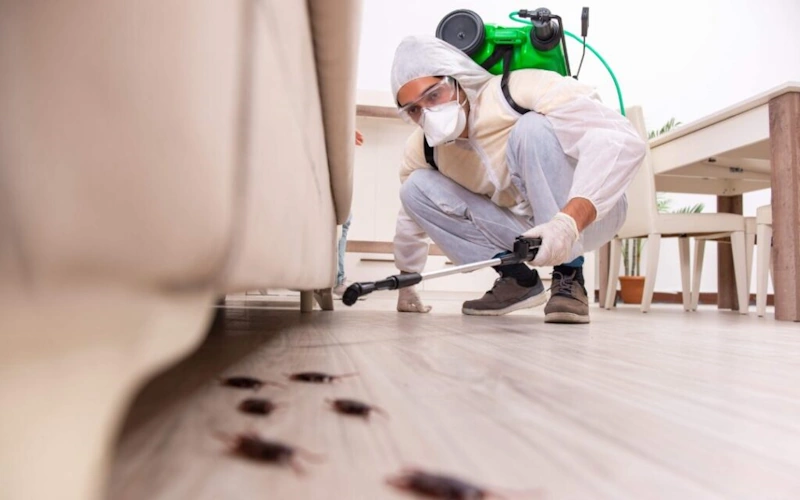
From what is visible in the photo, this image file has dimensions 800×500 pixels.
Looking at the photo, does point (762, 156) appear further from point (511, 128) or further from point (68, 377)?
point (68, 377)

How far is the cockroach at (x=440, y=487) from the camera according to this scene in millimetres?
237

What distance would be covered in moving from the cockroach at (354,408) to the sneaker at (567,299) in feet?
3.55

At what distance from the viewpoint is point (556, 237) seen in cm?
125

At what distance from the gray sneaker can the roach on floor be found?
56.6 inches

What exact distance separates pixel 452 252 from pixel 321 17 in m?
1.37

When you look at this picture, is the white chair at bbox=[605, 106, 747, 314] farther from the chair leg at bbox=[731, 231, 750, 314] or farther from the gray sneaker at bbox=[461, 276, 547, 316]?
the gray sneaker at bbox=[461, 276, 547, 316]

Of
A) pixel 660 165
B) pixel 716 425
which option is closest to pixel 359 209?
pixel 660 165

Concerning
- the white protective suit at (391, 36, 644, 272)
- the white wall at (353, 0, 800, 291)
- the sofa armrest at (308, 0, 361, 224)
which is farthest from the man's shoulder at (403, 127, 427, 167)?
the white wall at (353, 0, 800, 291)

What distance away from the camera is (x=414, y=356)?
0.69 meters

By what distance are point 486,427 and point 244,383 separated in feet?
0.73

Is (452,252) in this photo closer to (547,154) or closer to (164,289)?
(547,154)

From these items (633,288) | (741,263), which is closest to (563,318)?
(741,263)

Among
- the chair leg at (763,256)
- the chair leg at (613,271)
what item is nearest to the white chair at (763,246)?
the chair leg at (763,256)

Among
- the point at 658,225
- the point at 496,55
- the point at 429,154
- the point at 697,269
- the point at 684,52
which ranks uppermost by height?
the point at 684,52
